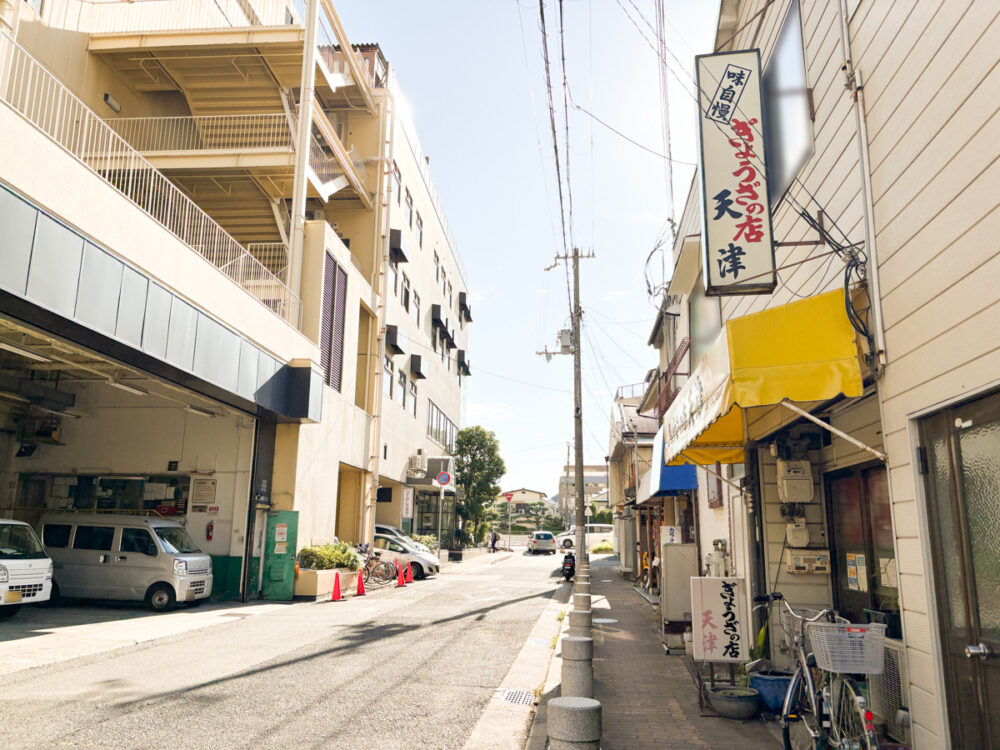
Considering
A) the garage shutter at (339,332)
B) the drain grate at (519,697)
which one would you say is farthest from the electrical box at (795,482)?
the garage shutter at (339,332)

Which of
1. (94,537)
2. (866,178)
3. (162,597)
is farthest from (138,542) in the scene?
(866,178)

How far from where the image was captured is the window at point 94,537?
1485cm

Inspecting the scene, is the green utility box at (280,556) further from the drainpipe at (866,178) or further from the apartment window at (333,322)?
the drainpipe at (866,178)

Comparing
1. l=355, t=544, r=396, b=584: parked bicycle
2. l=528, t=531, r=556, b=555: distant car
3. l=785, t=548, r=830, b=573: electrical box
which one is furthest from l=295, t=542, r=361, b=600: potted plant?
l=528, t=531, r=556, b=555: distant car

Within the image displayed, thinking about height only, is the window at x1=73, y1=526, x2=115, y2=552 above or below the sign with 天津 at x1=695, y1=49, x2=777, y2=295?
below

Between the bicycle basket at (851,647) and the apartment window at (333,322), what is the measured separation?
54.3 feet

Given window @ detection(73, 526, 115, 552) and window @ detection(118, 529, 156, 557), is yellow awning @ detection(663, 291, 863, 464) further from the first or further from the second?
window @ detection(73, 526, 115, 552)

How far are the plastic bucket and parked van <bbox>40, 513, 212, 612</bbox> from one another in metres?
11.9

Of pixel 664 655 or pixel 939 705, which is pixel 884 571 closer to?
pixel 939 705

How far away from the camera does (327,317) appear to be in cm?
2047

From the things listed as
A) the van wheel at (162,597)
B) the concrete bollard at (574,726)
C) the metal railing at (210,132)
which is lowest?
the van wheel at (162,597)

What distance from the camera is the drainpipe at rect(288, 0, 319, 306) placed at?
1875cm

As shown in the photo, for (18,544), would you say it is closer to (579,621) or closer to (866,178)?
(579,621)

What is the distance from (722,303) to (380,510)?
2344cm
